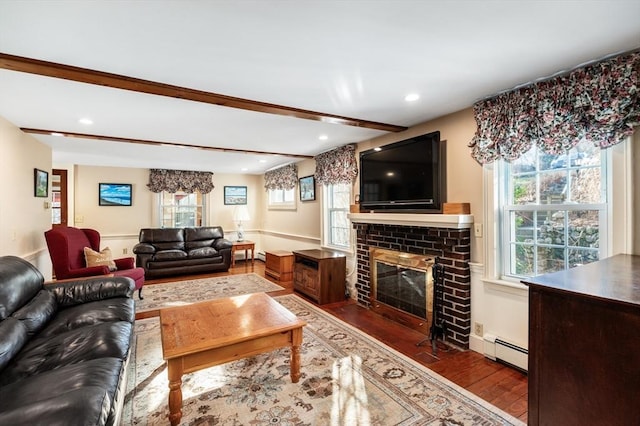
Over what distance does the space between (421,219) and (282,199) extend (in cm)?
417

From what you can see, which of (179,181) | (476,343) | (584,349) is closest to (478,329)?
(476,343)

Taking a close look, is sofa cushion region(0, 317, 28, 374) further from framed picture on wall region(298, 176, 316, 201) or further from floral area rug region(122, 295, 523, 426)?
A: framed picture on wall region(298, 176, 316, 201)

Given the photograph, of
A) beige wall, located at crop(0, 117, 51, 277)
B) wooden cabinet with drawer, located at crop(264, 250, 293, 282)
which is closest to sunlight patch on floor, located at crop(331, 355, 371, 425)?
wooden cabinet with drawer, located at crop(264, 250, 293, 282)

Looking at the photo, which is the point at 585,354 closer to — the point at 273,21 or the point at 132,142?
the point at 273,21

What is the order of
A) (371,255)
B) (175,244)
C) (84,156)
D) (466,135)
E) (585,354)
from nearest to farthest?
(585,354)
(466,135)
(371,255)
(84,156)
(175,244)

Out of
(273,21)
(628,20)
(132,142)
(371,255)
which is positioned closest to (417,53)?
(273,21)

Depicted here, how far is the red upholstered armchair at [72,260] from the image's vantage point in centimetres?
355

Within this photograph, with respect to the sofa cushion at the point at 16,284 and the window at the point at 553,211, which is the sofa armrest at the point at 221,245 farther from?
the window at the point at 553,211

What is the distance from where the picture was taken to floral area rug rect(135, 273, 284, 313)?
13.4 ft

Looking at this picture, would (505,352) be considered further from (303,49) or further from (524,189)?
(303,49)

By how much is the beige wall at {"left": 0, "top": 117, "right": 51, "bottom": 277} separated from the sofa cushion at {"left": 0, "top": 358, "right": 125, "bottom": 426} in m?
2.33

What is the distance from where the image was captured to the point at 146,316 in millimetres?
3541

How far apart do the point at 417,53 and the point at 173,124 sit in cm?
258

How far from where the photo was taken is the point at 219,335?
2.00 meters
